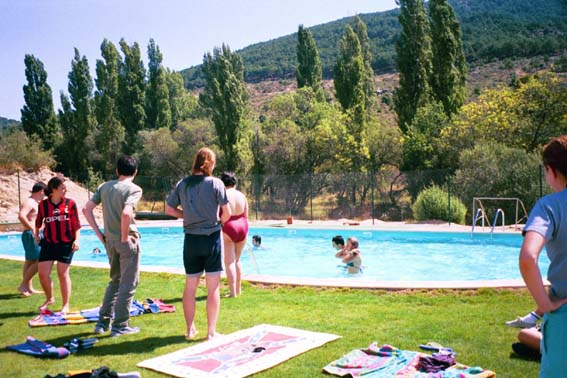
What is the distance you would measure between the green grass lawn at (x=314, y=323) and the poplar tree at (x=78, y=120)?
115ft

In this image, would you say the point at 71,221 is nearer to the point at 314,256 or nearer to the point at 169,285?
the point at 169,285

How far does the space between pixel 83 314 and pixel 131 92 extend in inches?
1390

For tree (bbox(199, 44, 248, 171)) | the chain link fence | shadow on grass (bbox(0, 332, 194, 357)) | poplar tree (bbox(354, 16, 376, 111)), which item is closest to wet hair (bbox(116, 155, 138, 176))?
shadow on grass (bbox(0, 332, 194, 357))

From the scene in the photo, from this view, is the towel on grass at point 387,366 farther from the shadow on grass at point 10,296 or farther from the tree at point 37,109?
the tree at point 37,109

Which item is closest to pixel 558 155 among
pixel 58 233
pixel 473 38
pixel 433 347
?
pixel 433 347

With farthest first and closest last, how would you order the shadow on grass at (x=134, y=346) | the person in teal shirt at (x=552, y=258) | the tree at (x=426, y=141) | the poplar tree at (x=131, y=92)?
the poplar tree at (x=131, y=92)
the tree at (x=426, y=141)
the shadow on grass at (x=134, y=346)
the person in teal shirt at (x=552, y=258)

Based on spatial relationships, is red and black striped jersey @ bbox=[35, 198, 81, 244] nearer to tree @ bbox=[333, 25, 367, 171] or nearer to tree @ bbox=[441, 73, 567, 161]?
tree @ bbox=[441, 73, 567, 161]

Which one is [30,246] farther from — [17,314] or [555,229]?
[555,229]

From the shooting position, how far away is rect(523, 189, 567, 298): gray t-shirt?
7.87 ft

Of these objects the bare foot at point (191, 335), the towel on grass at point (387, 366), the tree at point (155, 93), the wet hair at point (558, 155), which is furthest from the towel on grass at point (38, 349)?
the tree at point (155, 93)

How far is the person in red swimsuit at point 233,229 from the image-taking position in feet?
23.7

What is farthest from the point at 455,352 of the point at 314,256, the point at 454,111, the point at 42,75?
the point at 42,75

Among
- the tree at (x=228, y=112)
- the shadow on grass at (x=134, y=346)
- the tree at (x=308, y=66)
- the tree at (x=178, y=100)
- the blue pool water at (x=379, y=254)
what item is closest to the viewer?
the shadow on grass at (x=134, y=346)

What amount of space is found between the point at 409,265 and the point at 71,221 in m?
10.2
